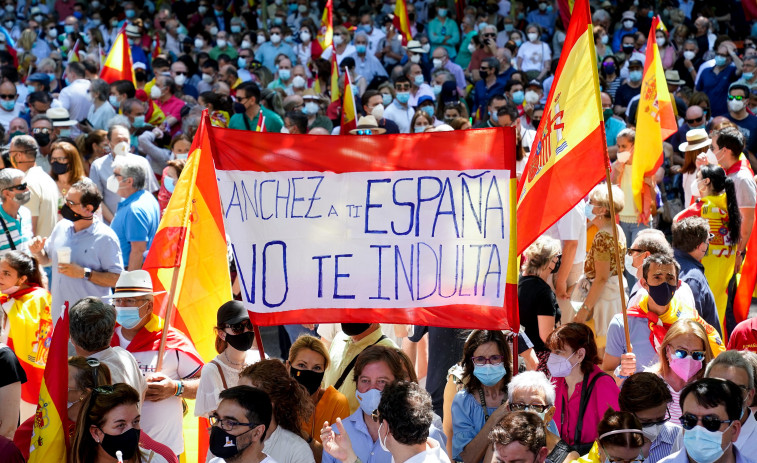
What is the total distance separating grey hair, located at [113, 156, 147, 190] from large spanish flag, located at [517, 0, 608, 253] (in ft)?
11.1

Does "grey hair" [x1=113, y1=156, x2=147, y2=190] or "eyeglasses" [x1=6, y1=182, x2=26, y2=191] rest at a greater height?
"grey hair" [x1=113, y1=156, x2=147, y2=190]

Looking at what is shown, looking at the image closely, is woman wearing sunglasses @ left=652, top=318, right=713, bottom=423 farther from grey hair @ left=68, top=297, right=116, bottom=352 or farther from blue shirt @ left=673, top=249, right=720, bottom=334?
grey hair @ left=68, top=297, right=116, bottom=352

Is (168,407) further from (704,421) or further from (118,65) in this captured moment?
(118,65)

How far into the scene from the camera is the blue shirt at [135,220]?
808 cm

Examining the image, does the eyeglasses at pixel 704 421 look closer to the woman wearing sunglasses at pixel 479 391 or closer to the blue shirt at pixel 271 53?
the woman wearing sunglasses at pixel 479 391

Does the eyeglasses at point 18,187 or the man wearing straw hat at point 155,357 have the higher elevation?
the eyeglasses at point 18,187

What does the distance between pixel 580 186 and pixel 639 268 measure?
1340 mm

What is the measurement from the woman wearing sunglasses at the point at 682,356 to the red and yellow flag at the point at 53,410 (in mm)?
2828

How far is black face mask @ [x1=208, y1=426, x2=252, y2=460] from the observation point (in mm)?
4383

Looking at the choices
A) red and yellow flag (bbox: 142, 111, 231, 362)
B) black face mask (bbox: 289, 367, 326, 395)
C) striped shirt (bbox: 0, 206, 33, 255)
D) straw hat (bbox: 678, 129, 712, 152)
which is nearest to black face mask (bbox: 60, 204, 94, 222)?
striped shirt (bbox: 0, 206, 33, 255)

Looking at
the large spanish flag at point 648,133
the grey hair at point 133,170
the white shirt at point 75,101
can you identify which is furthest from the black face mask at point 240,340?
the white shirt at point 75,101

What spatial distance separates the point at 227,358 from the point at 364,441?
947 millimetres

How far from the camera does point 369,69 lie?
56.0ft

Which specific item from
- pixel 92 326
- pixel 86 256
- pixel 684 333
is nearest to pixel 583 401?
pixel 684 333
